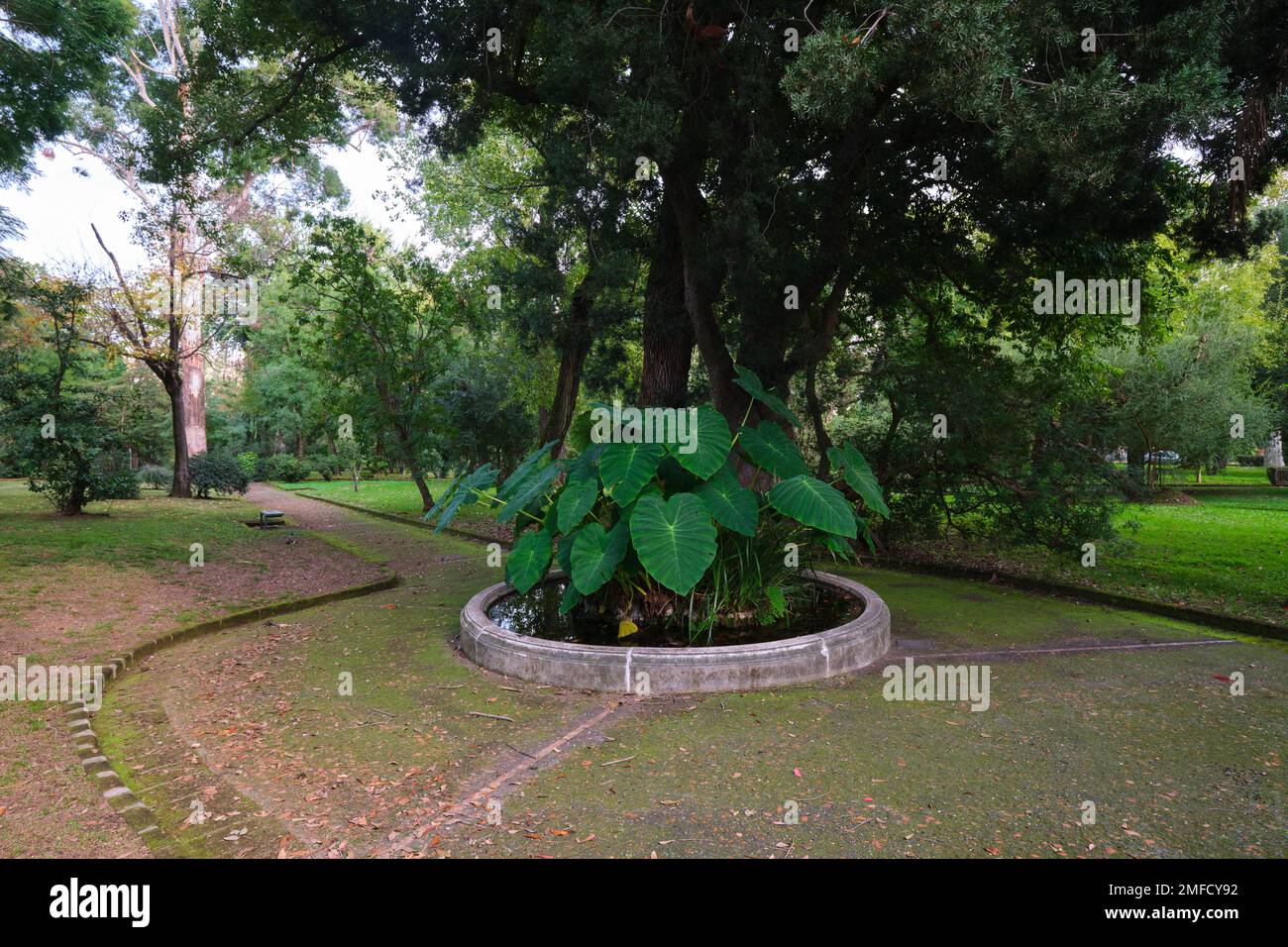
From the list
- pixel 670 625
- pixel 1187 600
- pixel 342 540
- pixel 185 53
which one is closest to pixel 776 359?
pixel 670 625

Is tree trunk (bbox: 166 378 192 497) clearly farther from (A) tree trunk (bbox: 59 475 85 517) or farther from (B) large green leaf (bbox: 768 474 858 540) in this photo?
(B) large green leaf (bbox: 768 474 858 540)

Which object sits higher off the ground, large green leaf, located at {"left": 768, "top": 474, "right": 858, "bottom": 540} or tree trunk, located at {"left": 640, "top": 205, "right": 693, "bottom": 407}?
tree trunk, located at {"left": 640, "top": 205, "right": 693, "bottom": 407}

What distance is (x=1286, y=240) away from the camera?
62.9 ft

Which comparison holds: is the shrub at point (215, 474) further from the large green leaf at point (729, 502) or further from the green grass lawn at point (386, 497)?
the large green leaf at point (729, 502)

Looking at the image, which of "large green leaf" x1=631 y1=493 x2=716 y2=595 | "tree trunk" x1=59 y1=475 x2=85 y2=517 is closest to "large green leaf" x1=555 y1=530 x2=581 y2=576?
"large green leaf" x1=631 y1=493 x2=716 y2=595

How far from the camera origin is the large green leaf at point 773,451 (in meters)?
5.18

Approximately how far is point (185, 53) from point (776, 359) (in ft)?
31.6

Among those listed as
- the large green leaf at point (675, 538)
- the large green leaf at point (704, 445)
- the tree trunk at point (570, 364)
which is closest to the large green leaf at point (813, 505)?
the large green leaf at point (704, 445)

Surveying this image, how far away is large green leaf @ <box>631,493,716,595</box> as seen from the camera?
4.16 meters

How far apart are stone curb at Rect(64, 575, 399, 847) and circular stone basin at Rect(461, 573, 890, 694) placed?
2108 mm

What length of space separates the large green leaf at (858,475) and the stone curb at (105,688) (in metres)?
4.66

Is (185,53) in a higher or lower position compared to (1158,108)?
higher

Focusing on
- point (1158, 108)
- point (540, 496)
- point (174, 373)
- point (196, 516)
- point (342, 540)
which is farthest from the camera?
point (174, 373)

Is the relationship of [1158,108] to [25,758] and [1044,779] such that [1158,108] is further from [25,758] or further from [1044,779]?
[25,758]
